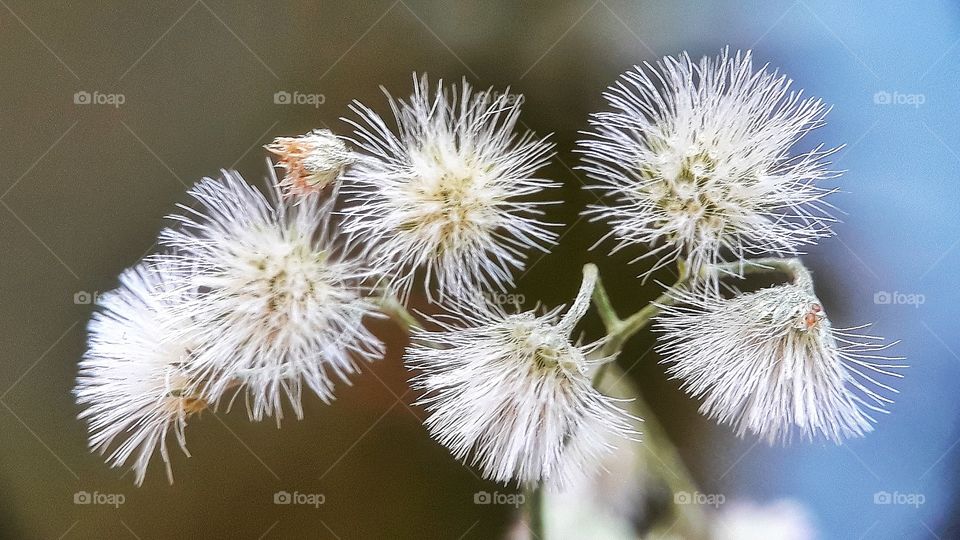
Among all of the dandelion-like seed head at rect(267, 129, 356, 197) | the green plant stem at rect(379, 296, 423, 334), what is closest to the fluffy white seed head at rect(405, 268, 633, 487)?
the green plant stem at rect(379, 296, 423, 334)

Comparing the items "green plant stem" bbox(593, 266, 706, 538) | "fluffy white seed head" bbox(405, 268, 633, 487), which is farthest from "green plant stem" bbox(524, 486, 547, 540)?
"green plant stem" bbox(593, 266, 706, 538)

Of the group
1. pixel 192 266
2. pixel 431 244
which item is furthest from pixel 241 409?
pixel 431 244

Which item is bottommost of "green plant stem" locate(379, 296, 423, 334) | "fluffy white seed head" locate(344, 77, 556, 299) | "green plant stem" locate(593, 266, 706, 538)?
"green plant stem" locate(593, 266, 706, 538)

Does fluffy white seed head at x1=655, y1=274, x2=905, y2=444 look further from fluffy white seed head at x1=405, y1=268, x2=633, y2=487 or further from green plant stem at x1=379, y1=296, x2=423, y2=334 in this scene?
green plant stem at x1=379, y1=296, x2=423, y2=334

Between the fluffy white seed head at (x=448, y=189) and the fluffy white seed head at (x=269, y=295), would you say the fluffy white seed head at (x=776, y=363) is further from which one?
the fluffy white seed head at (x=269, y=295)

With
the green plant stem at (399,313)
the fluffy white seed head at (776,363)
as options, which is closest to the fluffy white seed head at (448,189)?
the green plant stem at (399,313)

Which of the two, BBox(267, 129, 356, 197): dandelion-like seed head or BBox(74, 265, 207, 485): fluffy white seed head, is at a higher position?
BBox(267, 129, 356, 197): dandelion-like seed head
